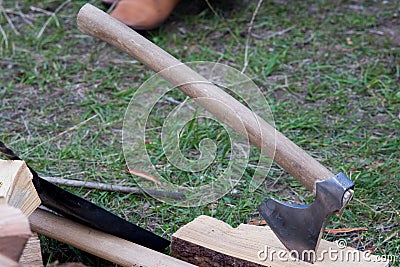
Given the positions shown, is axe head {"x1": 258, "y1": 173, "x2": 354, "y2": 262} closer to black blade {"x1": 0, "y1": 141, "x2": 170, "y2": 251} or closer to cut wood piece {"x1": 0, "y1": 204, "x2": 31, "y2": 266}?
black blade {"x1": 0, "y1": 141, "x2": 170, "y2": 251}

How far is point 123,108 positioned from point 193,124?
0.45 metres

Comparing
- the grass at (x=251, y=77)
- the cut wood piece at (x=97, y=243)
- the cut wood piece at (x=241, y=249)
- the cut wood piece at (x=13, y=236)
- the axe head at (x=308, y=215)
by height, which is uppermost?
the cut wood piece at (x=13, y=236)

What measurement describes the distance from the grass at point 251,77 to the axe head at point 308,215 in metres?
0.41

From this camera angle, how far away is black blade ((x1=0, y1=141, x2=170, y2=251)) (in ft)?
6.07

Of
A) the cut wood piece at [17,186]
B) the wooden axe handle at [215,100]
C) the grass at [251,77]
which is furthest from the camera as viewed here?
the grass at [251,77]

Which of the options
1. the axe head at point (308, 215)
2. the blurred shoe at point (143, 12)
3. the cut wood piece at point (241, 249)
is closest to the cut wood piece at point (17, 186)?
the cut wood piece at point (241, 249)

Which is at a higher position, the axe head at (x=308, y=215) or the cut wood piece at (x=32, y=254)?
the axe head at (x=308, y=215)

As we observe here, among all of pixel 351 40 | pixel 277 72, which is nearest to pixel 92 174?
pixel 277 72

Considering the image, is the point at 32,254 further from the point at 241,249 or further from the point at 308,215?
the point at 308,215

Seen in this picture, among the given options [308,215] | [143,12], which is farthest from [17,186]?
[143,12]

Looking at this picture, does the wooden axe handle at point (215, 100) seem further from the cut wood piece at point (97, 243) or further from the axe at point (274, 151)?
the cut wood piece at point (97, 243)

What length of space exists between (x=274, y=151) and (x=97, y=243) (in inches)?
23.4

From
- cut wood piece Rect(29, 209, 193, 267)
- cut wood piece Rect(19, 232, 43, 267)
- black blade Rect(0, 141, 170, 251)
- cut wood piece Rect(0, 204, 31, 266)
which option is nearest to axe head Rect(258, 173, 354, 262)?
cut wood piece Rect(29, 209, 193, 267)

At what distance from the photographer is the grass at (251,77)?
2.30 meters
